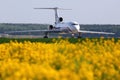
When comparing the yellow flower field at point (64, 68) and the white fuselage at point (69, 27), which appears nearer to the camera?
the yellow flower field at point (64, 68)

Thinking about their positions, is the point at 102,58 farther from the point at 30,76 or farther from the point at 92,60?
the point at 30,76

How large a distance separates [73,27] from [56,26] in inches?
233

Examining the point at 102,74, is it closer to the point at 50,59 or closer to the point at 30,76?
the point at 50,59

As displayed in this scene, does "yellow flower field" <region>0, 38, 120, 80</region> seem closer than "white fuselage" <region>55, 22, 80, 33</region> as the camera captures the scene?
Yes

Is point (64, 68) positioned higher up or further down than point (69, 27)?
higher up

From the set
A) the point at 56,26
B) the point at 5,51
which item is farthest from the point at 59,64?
the point at 56,26

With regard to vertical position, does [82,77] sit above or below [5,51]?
above

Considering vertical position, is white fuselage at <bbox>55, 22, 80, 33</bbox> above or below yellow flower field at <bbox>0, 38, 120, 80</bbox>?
below

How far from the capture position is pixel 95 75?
34.7 feet

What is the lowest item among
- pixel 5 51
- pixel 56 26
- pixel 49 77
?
pixel 56 26

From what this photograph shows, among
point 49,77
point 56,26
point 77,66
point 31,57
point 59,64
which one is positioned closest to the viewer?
point 49,77

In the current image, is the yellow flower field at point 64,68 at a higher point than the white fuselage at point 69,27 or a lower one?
higher

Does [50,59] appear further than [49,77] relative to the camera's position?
Yes

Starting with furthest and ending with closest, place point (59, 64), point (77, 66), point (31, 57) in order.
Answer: point (31, 57) < point (59, 64) < point (77, 66)
